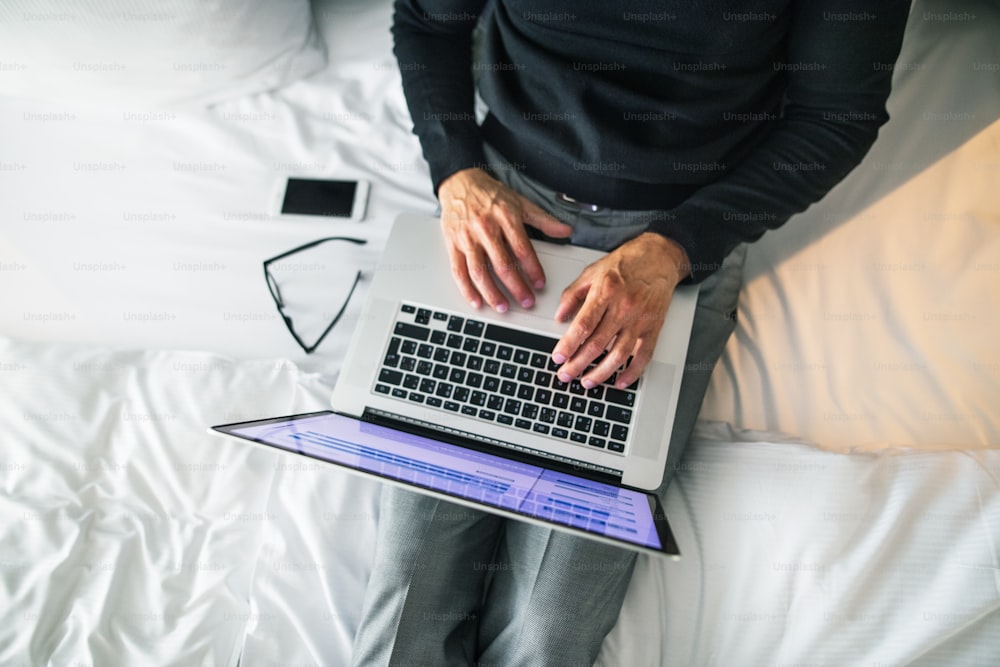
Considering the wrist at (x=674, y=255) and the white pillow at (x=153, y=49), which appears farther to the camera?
the white pillow at (x=153, y=49)

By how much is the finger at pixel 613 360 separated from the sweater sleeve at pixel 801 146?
0.47ft

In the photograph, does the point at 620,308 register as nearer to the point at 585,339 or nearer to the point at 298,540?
the point at 585,339

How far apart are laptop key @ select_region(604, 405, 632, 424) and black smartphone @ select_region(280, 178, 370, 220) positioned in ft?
2.10

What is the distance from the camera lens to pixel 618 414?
0.73 m

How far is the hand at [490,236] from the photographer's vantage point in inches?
31.4

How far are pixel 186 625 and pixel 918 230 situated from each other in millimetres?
1267

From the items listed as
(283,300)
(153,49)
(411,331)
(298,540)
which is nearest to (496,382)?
(411,331)

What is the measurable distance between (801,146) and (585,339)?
411 mm

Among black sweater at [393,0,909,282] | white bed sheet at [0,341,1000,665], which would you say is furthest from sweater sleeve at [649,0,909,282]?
white bed sheet at [0,341,1000,665]

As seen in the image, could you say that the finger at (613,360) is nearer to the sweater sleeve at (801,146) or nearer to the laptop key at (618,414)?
the laptop key at (618,414)

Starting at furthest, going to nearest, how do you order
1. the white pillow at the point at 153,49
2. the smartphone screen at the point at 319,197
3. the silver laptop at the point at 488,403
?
the smartphone screen at the point at 319,197
the white pillow at the point at 153,49
the silver laptop at the point at 488,403

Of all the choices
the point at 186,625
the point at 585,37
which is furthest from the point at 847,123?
the point at 186,625

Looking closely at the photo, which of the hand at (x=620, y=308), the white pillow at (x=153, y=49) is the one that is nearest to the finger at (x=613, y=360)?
the hand at (x=620, y=308)

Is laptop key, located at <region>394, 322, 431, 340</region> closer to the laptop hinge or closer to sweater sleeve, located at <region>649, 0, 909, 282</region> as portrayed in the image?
the laptop hinge
